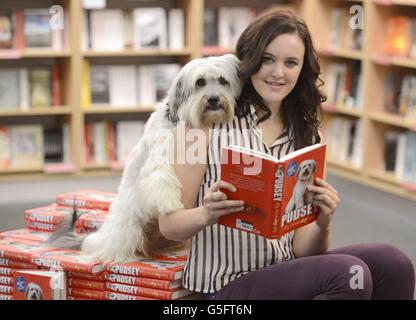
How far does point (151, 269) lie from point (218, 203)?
0.36m

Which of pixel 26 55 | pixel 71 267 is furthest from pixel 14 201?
pixel 71 267

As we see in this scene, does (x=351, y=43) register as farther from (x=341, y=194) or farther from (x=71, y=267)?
(x=71, y=267)

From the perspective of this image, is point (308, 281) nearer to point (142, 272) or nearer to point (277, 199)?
point (277, 199)

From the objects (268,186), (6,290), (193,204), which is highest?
(268,186)

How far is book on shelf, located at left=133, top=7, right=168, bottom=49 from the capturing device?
4922mm

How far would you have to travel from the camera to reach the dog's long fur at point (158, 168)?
197 cm

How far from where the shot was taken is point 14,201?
4.28 m

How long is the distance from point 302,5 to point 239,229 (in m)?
3.64

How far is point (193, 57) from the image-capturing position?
499cm

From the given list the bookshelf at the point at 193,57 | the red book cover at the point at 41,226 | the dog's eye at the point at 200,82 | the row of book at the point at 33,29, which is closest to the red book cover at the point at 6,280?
the red book cover at the point at 41,226

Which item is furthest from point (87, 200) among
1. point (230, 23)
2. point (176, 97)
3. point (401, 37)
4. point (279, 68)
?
point (230, 23)

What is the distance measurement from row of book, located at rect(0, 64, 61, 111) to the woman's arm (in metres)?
3.07

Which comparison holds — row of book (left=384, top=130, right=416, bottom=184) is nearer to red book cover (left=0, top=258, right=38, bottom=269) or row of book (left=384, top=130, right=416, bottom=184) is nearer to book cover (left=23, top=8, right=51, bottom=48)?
book cover (left=23, top=8, right=51, bottom=48)

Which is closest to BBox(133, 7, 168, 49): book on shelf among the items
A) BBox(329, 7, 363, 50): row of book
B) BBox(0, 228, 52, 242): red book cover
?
BBox(329, 7, 363, 50): row of book
